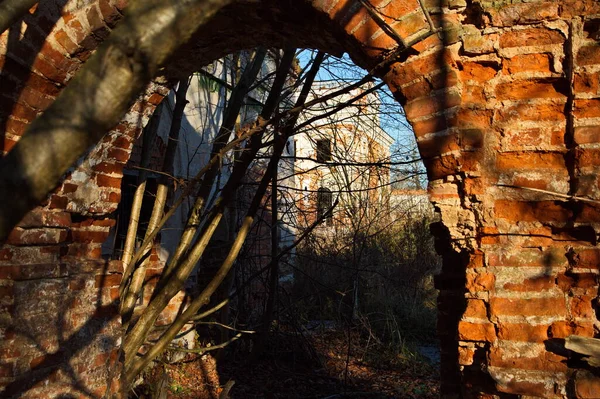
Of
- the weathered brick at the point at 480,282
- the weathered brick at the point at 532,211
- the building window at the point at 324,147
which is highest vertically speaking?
the building window at the point at 324,147

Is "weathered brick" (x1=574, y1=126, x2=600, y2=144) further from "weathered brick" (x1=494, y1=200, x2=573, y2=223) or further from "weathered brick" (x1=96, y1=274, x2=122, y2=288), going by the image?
"weathered brick" (x1=96, y1=274, x2=122, y2=288)

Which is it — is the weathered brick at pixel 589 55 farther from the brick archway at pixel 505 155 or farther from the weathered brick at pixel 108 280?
the weathered brick at pixel 108 280

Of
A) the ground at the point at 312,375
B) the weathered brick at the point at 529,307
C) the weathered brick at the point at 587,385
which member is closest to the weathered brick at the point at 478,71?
the weathered brick at the point at 529,307

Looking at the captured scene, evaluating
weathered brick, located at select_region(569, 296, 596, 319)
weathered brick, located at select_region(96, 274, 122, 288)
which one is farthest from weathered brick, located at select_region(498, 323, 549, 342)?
weathered brick, located at select_region(96, 274, 122, 288)

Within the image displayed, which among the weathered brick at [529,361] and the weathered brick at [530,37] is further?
the weathered brick at [530,37]

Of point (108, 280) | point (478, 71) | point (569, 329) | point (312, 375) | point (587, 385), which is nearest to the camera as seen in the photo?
point (587, 385)

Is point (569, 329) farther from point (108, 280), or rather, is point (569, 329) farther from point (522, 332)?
point (108, 280)

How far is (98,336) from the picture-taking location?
3.44 m

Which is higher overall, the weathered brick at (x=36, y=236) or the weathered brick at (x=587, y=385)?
the weathered brick at (x=36, y=236)

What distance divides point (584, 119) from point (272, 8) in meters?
1.60

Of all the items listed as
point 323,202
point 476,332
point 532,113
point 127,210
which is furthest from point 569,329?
point 127,210

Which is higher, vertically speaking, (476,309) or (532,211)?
(532,211)

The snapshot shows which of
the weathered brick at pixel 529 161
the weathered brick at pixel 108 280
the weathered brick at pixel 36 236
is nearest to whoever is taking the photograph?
the weathered brick at pixel 529 161

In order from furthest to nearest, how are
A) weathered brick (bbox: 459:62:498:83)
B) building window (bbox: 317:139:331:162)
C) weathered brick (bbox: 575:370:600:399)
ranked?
1. building window (bbox: 317:139:331:162)
2. weathered brick (bbox: 459:62:498:83)
3. weathered brick (bbox: 575:370:600:399)
